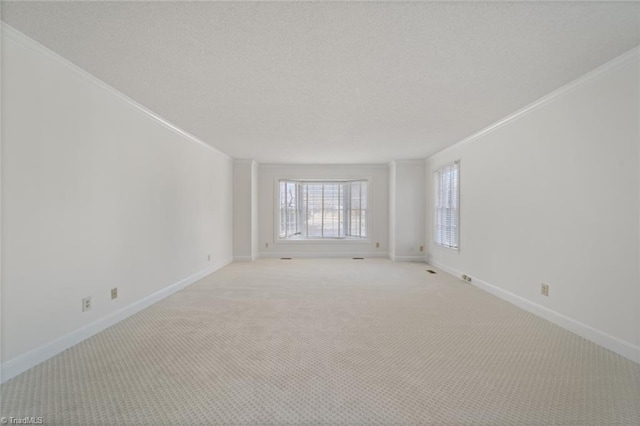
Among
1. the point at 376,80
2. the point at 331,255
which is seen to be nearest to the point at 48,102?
the point at 376,80

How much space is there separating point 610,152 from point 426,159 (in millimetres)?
4178

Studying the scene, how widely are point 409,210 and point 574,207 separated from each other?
3.95 metres

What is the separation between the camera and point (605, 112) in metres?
2.44

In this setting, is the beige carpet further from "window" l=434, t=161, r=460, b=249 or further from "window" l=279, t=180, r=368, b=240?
"window" l=279, t=180, r=368, b=240

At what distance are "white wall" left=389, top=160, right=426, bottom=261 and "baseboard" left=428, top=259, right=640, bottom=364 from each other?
2.48m

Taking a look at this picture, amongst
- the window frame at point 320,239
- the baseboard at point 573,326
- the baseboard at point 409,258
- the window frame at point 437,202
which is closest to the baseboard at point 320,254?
the window frame at point 320,239

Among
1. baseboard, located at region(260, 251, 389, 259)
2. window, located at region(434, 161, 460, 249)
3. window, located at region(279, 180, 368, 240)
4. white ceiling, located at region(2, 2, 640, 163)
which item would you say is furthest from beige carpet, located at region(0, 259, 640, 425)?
window, located at region(279, 180, 368, 240)

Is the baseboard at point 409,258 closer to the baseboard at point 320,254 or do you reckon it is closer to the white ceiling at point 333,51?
the baseboard at point 320,254

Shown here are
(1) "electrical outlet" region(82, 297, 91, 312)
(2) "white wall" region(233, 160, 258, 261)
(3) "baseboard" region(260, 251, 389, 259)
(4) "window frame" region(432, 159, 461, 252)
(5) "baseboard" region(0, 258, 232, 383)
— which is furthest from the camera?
(3) "baseboard" region(260, 251, 389, 259)

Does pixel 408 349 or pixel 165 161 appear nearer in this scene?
pixel 408 349

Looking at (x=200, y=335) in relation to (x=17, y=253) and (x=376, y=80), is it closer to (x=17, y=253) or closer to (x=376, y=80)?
(x=17, y=253)

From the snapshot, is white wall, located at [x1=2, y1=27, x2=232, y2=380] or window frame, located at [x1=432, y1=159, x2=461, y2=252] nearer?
white wall, located at [x1=2, y1=27, x2=232, y2=380]

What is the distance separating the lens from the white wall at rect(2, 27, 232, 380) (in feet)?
6.35

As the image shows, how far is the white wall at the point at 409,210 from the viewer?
6.64 metres
